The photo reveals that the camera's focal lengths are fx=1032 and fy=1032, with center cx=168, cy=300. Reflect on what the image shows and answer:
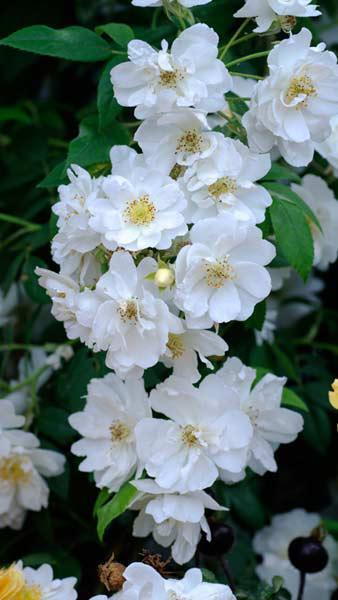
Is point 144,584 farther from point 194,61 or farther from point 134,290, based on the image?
point 194,61

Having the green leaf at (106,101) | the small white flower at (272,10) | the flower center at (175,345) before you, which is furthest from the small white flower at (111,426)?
the small white flower at (272,10)

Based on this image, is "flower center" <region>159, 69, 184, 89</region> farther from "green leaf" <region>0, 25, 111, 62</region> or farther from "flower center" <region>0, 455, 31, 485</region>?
"flower center" <region>0, 455, 31, 485</region>

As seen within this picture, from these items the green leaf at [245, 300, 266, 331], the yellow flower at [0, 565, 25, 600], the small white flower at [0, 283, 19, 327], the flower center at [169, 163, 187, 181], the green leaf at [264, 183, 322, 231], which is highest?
the flower center at [169, 163, 187, 181]

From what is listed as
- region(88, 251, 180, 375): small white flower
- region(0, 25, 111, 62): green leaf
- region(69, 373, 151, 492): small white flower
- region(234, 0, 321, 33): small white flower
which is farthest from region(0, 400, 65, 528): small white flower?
region(234, 0, 321, 33): small white flower

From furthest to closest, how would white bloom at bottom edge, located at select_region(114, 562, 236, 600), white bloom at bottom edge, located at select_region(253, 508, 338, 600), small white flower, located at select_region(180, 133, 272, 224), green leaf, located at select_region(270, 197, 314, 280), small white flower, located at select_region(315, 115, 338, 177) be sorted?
1. white bloom at bottom edge, located at select_region(253, 508, 338, 600)
2. small white flower, located at select_region(315, 115, 338, 177)
3. green leaf, located at select_region(270, 197, 314, 280)
4. small white flower, located at select_region(180, 133, 272, 224)
5. white bloom at bottom edge, located at select_region(114, 562, 236, 600)

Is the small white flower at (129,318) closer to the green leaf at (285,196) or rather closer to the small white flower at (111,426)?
the small white flower at (111,426)

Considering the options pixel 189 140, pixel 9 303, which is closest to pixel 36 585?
pixel 189 140

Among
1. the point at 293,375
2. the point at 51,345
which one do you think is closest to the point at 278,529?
the point at 293,375
